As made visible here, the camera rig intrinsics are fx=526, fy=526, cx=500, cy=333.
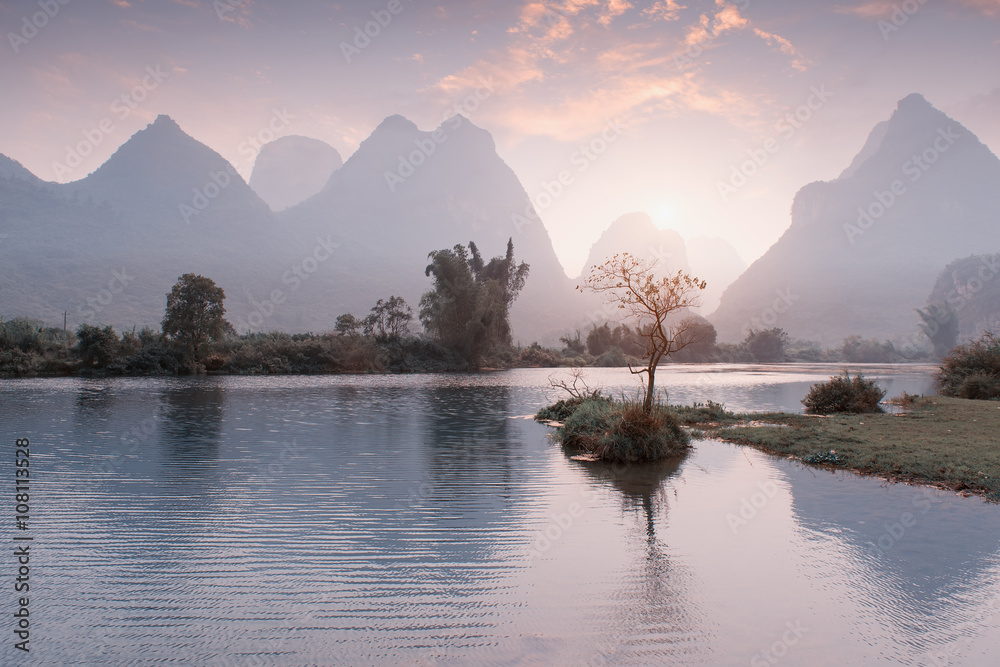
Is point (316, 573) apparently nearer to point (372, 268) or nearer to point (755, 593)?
point (755, 593)

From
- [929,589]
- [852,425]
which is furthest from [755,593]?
[852,425]

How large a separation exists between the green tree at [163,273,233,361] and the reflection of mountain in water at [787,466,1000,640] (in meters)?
49.1

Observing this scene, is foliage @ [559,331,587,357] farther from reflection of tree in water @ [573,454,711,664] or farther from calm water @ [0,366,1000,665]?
reflection of tree in water @ [573,454,711,664]

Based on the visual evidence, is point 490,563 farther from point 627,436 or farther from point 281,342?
point 281,342

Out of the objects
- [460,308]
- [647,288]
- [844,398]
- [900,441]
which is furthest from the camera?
[460,308]

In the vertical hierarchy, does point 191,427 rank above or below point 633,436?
below

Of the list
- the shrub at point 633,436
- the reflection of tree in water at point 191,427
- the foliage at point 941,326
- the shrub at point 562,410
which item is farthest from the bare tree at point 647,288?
the foliage at point 941,326

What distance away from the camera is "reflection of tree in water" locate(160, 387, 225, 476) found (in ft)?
40.6

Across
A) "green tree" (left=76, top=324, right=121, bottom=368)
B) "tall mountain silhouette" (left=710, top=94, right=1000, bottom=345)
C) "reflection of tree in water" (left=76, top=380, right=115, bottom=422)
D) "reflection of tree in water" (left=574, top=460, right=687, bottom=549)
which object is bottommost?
"reflection of tree in water" (left=574, top=460, right=687, bottom=549)

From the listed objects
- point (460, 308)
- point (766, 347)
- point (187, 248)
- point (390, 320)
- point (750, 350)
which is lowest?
point (750, 350)

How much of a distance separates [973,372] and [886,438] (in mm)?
18002

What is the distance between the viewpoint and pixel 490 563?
6152 mm

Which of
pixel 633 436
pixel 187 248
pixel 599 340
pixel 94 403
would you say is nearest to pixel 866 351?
pixel 599 340

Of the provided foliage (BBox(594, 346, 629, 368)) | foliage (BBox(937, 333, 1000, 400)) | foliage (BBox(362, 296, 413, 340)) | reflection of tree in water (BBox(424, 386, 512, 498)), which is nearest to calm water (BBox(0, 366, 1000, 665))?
reflection of tree in water (BBox(424, 386, 512, 498))
